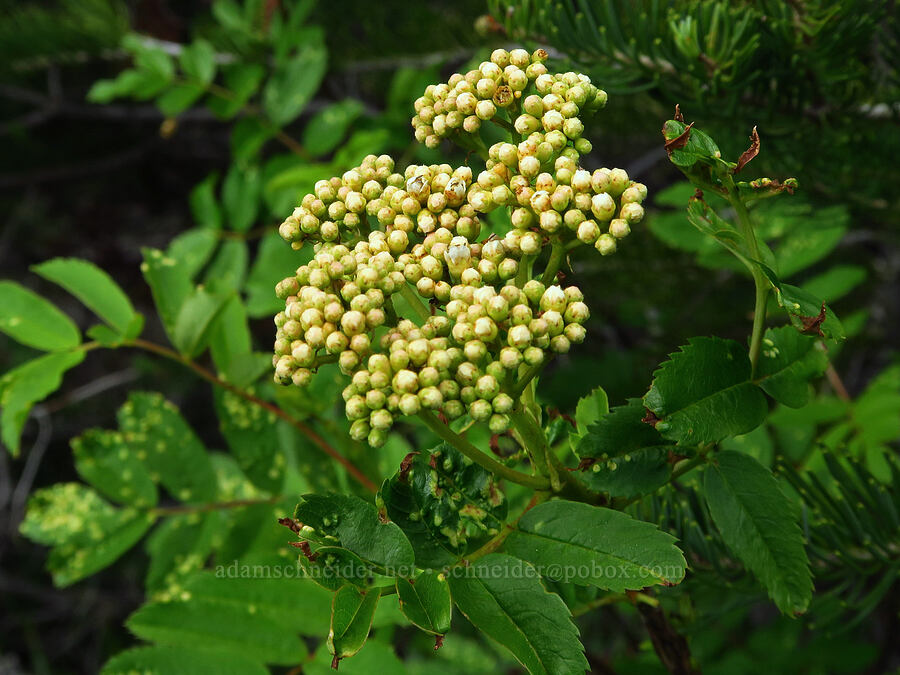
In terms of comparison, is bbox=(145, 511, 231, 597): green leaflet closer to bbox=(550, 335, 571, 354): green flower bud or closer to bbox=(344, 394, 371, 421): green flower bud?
bbox=(344, 394, 371, 421): green flower bud

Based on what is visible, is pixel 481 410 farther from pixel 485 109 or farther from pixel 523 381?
pixel 485 109

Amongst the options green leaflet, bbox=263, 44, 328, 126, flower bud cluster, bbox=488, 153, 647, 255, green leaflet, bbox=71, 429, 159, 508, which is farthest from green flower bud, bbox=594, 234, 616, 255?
green leaflet, bbox=263, 44, 328, 126

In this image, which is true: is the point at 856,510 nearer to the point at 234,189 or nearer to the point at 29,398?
the point at 29,398

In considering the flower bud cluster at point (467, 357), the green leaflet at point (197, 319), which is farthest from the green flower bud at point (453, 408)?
the green leaflet at point (197, 319)

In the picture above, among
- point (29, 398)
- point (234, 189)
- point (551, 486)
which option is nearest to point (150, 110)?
point (234, 189)

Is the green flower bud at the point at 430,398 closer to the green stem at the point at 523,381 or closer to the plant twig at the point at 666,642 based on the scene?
the green stem at the point at 523,381

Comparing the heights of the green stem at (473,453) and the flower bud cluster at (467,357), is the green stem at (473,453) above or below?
below
